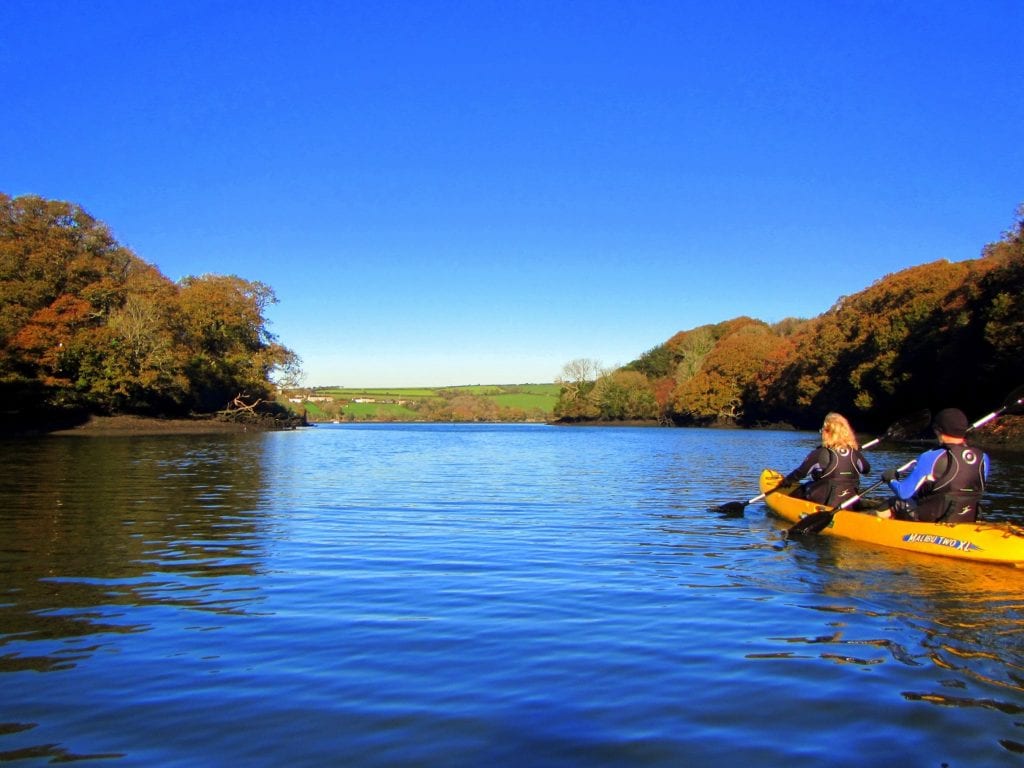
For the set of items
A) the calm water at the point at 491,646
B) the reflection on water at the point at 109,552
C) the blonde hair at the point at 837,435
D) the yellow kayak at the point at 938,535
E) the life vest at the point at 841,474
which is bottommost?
the calm water at the point at 491,646

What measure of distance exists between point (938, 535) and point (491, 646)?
6575 millimetres

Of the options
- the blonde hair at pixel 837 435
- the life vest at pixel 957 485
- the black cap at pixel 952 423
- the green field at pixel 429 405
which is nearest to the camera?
the black cap at pixel 952 423

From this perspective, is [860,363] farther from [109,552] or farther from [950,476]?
[109,552]

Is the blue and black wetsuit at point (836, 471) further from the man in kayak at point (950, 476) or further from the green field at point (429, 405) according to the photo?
the green field at point (429, 405)

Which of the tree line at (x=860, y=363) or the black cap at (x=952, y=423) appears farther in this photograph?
the tree line at (x=860, y=363)

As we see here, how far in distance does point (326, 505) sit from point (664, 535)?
6.73 m

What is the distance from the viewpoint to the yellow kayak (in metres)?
8.94

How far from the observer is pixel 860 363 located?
60625 mm

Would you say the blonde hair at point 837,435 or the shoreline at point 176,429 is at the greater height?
the blonde hair at point 837,435

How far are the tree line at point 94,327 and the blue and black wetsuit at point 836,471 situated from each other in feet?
150

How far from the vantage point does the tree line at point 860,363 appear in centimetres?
4172

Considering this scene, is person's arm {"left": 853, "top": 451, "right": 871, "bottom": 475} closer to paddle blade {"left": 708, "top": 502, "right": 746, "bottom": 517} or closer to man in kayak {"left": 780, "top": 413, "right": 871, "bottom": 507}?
man in kayak {"left": 780, "top": 413, "right": 871, "bottom": 507}

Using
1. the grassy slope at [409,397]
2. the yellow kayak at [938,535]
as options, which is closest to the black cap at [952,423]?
the yellow kayak at [938,535]

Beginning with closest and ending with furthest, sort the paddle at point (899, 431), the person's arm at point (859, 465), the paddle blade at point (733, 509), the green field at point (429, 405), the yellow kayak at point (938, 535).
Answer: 1. the yellow kayak at point (938, 535)
2. the person's arm at point (859, 465)
3. the paddle at point (899, 431)
4. the paddle blade at point (733, 509)
5. the green field at point (429, 405)
